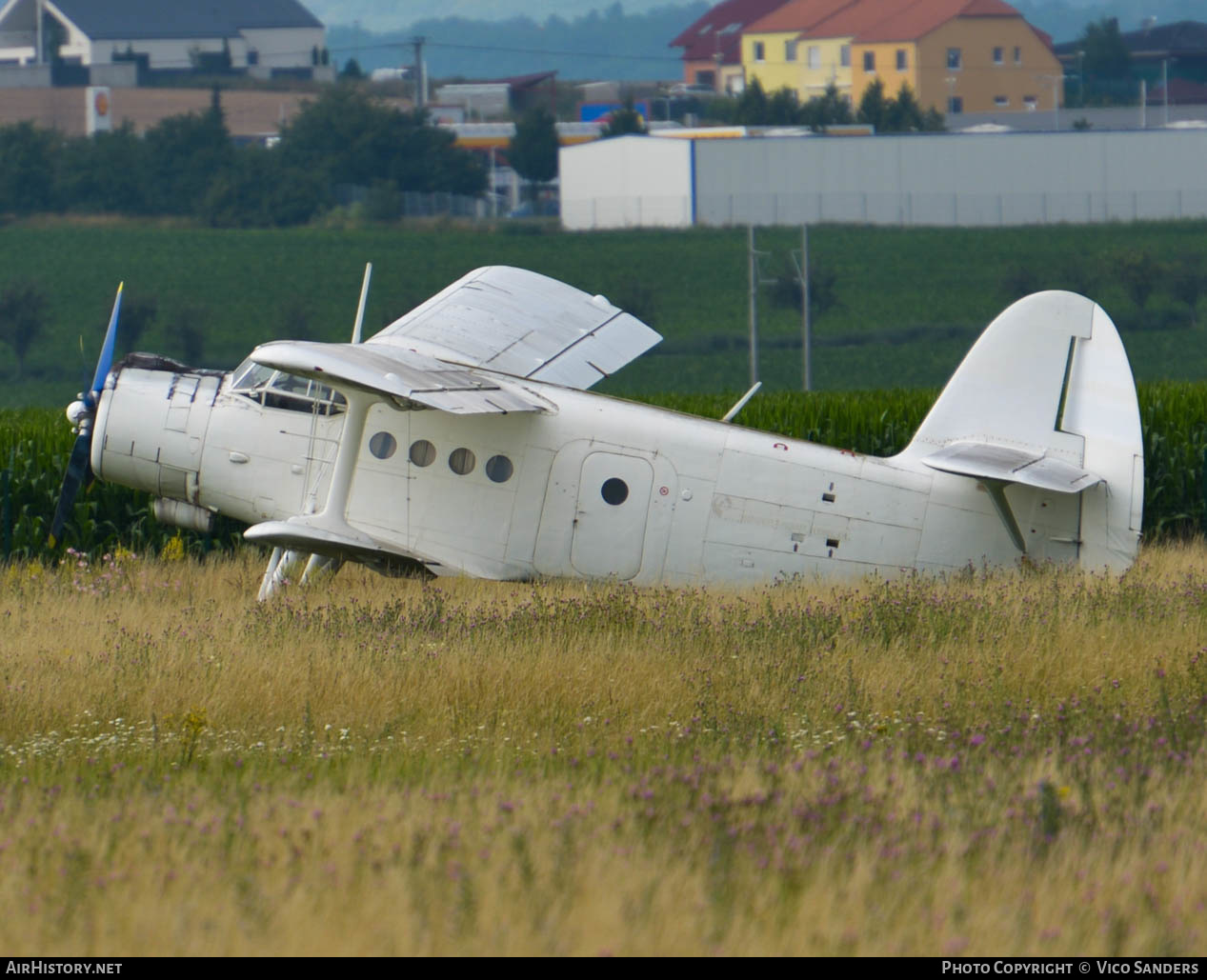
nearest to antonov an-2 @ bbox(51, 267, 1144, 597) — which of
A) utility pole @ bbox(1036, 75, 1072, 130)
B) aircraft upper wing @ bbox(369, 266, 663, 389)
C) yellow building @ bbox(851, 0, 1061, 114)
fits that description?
aircraft upper wing @ bbox(369, 266, 663, 389)

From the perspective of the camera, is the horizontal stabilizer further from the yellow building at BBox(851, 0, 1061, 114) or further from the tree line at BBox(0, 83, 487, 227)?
the yellow building at BBox(851, 0, 1061, 114)

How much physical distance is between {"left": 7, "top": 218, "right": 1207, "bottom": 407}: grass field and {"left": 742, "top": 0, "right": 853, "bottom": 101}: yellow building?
311 ft

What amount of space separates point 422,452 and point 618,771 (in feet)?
18.4

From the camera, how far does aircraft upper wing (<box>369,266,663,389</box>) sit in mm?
14062

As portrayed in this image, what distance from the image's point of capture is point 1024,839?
21.3 feet

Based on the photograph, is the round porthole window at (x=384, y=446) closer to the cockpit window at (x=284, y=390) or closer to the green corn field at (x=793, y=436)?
the cockpit window at (x=284, y=390)

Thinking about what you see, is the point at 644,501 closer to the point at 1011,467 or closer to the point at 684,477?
the point at 684,477

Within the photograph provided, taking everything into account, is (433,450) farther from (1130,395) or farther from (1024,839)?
(1024,839)

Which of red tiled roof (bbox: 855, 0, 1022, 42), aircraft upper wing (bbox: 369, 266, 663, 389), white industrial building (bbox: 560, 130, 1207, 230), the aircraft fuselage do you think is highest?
red tiled roof (bbox: 855, 0, 1022, 42)

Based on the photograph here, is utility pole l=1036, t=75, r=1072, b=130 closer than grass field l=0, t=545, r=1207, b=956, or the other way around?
grass field l=0, t=545, r=1207, b=956

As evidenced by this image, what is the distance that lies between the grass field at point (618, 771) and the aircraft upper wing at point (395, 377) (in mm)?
1461

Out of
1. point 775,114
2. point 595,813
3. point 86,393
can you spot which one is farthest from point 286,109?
point 595,813

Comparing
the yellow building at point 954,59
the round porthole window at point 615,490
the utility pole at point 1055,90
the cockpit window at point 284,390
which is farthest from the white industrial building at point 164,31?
the round porthole window at point 615,490

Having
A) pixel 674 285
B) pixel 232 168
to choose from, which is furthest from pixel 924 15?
pixel 674 285
